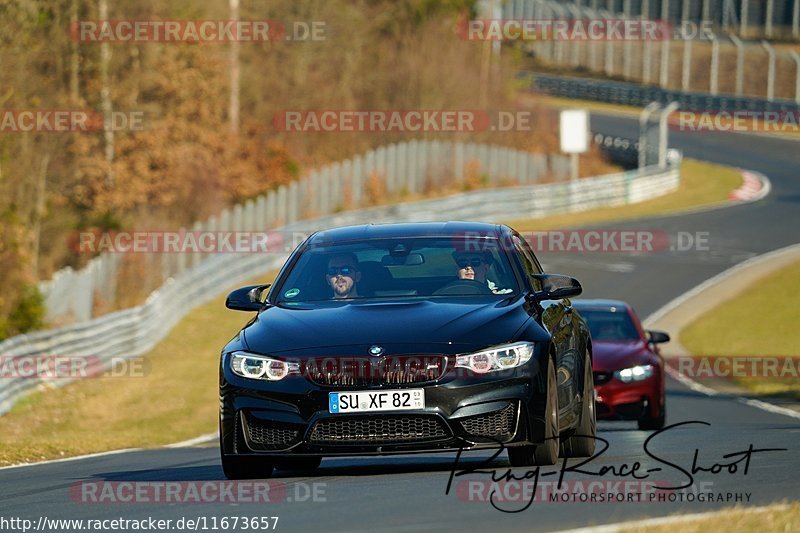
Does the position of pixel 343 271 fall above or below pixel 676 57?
above

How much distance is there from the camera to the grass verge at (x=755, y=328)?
28203mm

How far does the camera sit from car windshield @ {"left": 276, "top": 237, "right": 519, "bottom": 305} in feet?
32.4

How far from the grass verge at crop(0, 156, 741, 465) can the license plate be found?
16.5 feet

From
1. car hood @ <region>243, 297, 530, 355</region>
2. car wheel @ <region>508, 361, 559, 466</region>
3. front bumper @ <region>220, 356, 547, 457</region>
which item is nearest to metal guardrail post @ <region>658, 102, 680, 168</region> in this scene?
car hood @ <region>243, 297, 530, 355</region>

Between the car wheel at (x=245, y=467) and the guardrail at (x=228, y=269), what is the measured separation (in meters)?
12.0

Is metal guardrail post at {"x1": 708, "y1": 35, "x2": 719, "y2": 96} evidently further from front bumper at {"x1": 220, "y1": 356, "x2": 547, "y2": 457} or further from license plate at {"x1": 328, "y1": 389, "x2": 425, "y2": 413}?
license plate at {"x1": 328, "y1": 389, "x2": 425, "y2": 413}

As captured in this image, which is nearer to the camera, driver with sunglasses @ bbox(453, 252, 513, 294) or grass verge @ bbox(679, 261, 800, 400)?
driver with sunglasses @ bbox(453, 252, 513, 294)

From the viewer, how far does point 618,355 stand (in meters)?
16.7

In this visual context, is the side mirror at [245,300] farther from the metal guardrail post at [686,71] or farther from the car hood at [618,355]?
the metal guardrail post at [686,71]

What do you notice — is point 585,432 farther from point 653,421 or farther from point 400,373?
point 653,421

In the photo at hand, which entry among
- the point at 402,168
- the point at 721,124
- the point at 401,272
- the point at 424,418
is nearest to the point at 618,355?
the point at 401,272

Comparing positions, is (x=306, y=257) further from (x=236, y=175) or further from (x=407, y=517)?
(x=236, y=175)

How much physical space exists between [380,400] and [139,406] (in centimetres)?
1497

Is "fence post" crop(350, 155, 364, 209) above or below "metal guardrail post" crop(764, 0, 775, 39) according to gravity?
below
